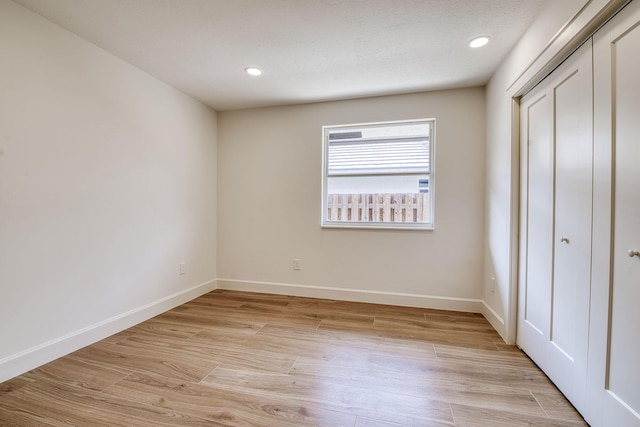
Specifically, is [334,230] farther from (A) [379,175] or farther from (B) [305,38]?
(B) [305,38]

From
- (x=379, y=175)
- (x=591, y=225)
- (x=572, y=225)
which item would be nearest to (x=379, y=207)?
(x=379, y=175)

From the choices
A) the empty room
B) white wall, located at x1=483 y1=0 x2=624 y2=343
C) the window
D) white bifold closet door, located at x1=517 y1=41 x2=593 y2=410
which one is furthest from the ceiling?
white bifold closet door, located at x1=517 y1=41 x2=593 y2=410

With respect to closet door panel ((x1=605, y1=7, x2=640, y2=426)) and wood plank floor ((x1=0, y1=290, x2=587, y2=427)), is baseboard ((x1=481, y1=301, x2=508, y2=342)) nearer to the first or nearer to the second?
wood plank floor ((x1=0, y1=290, x2=587, y2=427))

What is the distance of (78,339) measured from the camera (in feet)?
6.56

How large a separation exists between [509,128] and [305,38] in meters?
1.79

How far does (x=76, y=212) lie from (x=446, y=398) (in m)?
2.81

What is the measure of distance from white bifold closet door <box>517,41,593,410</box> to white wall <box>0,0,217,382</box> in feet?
10.7

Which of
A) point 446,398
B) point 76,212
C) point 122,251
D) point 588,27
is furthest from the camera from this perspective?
point 122,251

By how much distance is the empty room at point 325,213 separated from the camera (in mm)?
1357

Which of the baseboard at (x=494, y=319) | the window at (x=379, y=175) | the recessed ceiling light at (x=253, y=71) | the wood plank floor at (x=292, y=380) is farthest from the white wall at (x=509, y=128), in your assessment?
the recessed ceiling light at (x=253, y=71)

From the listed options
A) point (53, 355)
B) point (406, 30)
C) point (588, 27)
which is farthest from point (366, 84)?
point (53, 355)

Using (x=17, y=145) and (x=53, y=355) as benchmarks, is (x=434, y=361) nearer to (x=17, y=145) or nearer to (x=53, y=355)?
(x=53, y=355)

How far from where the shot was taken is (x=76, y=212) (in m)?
1.98

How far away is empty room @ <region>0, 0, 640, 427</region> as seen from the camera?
1357 millimetres
